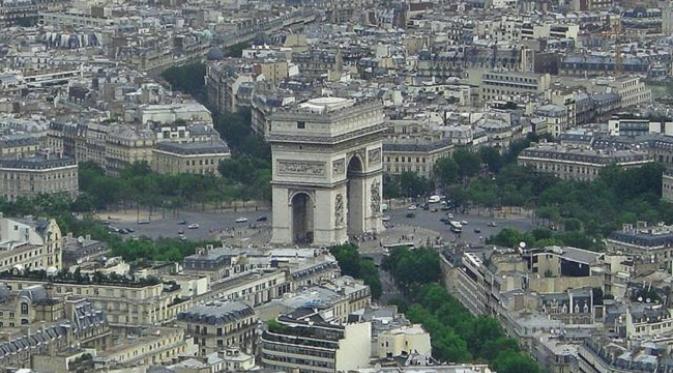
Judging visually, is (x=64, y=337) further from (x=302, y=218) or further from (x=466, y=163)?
(x=466, y=163)

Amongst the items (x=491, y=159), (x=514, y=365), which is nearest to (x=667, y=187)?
(x=491, y=159)

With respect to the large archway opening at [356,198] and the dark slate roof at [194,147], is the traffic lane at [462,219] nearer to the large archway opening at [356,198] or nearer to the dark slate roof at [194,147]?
the large archway opening at [356,198]

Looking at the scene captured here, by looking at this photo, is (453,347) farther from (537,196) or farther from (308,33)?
(308,33)

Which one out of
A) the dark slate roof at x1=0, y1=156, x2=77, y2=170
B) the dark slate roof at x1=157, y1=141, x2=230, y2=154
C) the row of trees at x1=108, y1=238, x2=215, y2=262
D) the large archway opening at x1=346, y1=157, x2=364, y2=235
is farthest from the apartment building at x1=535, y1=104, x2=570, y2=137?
the row of trees at x1=108, y1=238, x2=215, y2=262

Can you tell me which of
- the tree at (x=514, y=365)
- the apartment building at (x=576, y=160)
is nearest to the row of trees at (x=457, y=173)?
the apartment building at (x=576, y=160)

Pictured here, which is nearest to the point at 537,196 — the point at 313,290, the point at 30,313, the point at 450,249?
the point at 450,249
